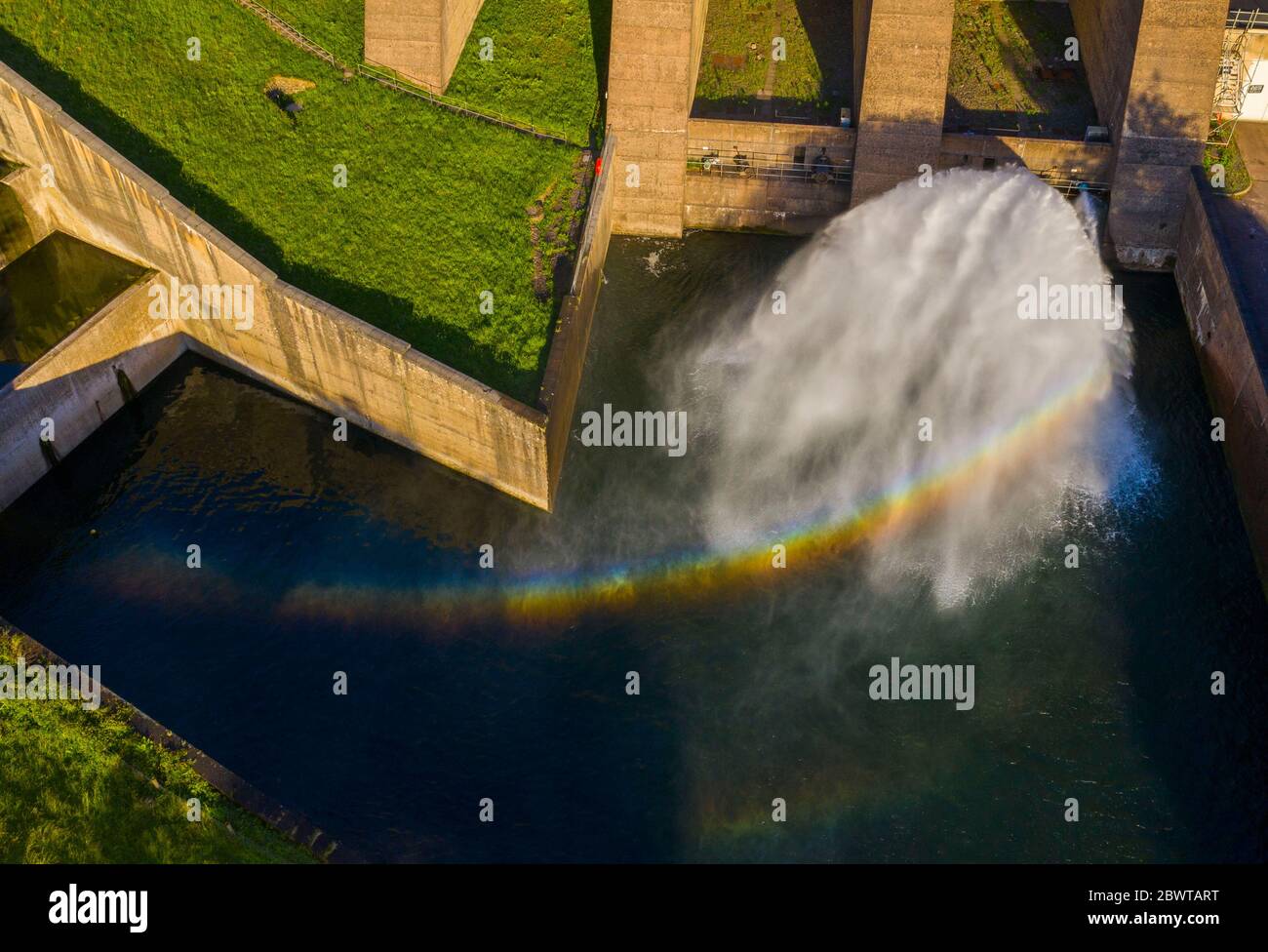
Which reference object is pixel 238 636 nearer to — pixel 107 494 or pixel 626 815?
pixel 107 494

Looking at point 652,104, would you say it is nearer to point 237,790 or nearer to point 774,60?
point 774,60

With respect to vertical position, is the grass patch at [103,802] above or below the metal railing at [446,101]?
below

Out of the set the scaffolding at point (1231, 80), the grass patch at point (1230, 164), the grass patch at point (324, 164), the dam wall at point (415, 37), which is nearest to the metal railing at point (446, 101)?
the dam wall at point (415, 37)

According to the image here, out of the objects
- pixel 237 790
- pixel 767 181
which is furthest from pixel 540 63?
pixel 237 790

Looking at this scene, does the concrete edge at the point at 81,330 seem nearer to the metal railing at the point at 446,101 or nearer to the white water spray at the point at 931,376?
the metal railing at the point at 446,101
